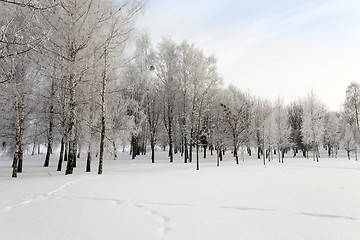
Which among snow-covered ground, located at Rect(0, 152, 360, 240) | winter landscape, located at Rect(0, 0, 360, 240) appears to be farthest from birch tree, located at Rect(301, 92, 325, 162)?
snow-covered ground, located at Rect(0, 152, 360, 240)

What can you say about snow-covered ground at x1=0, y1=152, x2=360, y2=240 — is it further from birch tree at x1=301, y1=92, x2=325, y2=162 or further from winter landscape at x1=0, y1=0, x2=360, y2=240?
birch tree at x1=301, y1=92, x2=325, y2=162

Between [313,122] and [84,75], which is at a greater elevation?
[84,75]

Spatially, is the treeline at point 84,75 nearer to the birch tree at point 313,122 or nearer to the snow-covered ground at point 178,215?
the snow-covered ground at point 178,215

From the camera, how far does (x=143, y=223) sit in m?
3.59

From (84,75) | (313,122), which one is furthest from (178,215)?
(313,122)

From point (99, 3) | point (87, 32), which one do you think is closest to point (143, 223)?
point (87, 32)

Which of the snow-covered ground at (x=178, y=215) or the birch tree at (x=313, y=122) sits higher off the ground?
the birch tree at (x=313, y=122)

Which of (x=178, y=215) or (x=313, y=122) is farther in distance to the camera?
(x=313, y=122)

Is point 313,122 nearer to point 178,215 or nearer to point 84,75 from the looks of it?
point 84,75

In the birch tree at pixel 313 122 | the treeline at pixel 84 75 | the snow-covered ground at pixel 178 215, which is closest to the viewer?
the snow-covered ground at pixel 178 215

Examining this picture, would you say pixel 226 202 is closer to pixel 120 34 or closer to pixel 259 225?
pixel 259 225

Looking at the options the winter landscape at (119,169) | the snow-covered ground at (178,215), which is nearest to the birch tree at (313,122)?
the winter landscape at (119,169)

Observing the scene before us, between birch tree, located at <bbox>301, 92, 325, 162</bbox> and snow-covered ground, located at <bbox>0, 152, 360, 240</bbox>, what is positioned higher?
birch tree, located at <bbox>301, 92, 325, 162</bbox>

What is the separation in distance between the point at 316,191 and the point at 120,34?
12.4m
